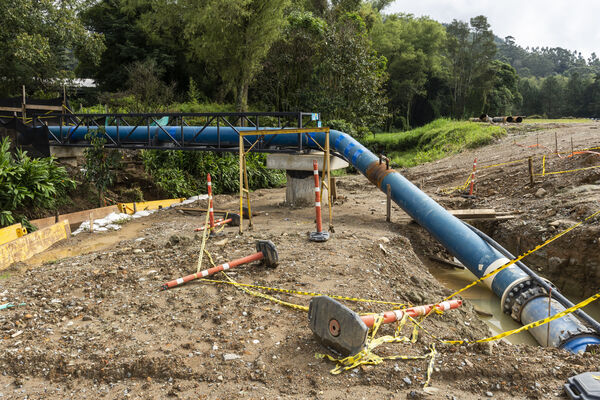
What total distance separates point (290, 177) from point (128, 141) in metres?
5.56

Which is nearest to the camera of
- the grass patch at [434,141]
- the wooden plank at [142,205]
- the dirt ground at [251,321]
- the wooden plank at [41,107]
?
the dirt ground at [251,321]

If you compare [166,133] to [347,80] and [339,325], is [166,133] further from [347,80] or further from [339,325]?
[347,80]

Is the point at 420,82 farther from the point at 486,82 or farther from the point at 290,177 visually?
the point at 290,177

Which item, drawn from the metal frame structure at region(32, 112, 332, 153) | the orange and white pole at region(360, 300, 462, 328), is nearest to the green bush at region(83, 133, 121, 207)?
the metal frame structure at region(32, 112, 332, 153)

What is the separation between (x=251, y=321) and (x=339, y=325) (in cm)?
126

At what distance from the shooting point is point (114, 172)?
15.0 m

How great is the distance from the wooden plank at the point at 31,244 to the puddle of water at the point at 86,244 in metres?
0.14

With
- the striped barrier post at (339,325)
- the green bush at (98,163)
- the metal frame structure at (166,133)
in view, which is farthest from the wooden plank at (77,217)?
the striped barrier post at (339,325)

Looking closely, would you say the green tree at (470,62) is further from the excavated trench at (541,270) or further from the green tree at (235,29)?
the excavated trench at (541,270)

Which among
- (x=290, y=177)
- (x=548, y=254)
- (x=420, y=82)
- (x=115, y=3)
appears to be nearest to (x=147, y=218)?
(x=290, y=177)

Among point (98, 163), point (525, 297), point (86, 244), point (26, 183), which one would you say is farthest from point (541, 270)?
point (26, 183)

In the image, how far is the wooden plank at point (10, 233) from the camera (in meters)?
8.55

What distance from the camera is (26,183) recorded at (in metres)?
11.6

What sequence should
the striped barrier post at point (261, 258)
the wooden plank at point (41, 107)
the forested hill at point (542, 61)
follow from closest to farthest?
the striped barrier post at point (261, 258) < the wooden plank at point (41, 107) < the forested hill at point (542, 61)
